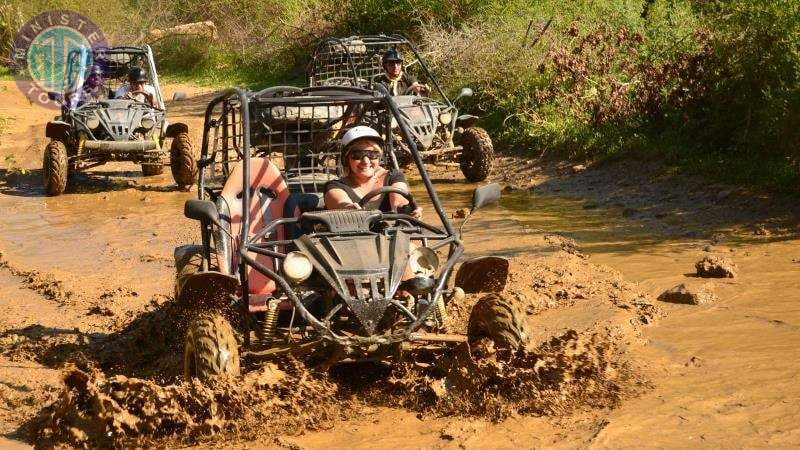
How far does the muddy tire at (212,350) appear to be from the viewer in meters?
4.91

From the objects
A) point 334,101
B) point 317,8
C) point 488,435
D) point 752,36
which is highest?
point 317,8

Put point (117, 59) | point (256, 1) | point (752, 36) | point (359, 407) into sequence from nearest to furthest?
point (359, 407) → point (752, 36) → point (117, 59) → point (256, 1)

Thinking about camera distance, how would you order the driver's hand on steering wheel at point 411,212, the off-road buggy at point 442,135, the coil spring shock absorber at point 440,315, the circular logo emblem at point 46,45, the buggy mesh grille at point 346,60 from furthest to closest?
the circular logo emblem at point 46,45, the buggy mesh grille at point 346,60, the off-road buggy at point 442,135, the driver's hand on steering wheel at point 411,212, the coil spring shock absorber at point 440,315

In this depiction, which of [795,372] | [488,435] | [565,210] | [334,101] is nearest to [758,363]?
[795,372]

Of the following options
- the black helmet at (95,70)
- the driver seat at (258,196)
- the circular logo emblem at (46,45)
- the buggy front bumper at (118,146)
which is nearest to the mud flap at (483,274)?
the driver seat at (258,196)

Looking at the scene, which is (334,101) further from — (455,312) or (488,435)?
(488,435)

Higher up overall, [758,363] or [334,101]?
[334,101]

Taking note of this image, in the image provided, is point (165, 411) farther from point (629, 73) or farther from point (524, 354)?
point (629, 73)

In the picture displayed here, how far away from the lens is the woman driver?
595 cm

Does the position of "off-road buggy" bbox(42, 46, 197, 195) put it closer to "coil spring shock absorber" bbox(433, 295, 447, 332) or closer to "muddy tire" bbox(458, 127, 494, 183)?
"muddy tire" bbox(458, 127, 494, 183)

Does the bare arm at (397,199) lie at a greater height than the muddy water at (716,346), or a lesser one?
greater

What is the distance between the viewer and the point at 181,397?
4.82 meters

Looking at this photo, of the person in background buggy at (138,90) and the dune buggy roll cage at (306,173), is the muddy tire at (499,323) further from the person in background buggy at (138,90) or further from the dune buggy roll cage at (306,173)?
the person in background buggy at (138,90)

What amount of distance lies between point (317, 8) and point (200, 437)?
22.0 meters
